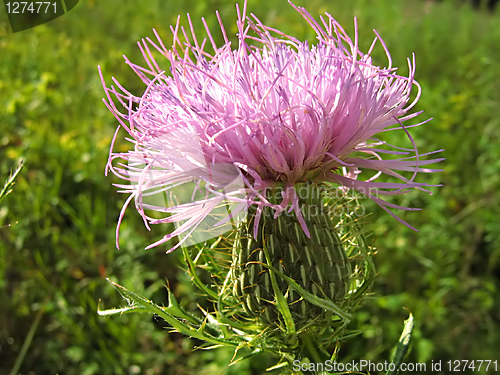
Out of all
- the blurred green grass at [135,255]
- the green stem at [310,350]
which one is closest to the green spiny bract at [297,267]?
the green stem at [310,350]

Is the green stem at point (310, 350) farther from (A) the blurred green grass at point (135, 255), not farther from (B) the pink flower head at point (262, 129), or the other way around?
(A) the blurred green grass at point (135, 255)

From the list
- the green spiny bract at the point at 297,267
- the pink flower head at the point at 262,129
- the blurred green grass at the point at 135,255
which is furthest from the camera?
the blurred green grass at the point at 135,255

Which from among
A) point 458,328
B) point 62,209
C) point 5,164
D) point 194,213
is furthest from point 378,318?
point 5,164

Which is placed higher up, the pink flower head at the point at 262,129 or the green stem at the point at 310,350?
the pink flower head at the point at 262,129

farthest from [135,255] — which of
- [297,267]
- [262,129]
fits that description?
[262,129]

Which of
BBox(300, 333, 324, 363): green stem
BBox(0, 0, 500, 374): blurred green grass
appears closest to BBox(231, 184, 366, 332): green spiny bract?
BBox(300, 333, 324, 363): green stem

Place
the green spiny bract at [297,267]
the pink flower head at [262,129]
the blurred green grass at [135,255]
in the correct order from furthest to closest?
the blurred green grass at [135,255], the green spiny bract at [297,267], the pink flower head at [262,129]

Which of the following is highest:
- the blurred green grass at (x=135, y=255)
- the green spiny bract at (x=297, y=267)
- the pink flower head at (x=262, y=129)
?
the pink flower head at (x=262, y=129)

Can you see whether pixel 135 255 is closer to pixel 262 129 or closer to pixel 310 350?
pixel 310 350

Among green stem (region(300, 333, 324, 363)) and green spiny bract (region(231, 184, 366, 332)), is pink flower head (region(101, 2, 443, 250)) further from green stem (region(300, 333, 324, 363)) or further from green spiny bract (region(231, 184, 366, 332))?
green stem (region(300, 333, 324, 363))
